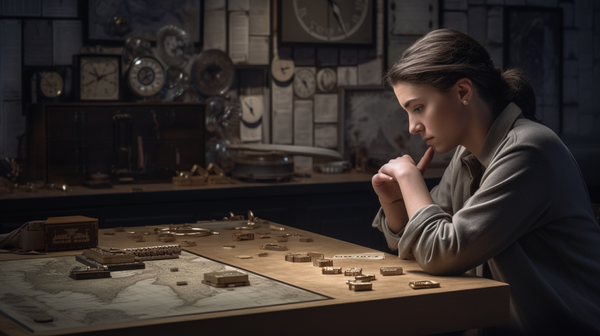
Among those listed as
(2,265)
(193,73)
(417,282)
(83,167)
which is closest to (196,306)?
(417,282)

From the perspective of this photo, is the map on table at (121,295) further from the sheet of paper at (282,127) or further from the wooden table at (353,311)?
the sheet of paper at (282,127)

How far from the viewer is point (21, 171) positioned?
4469mm

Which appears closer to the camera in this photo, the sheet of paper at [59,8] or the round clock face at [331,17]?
the sheet of paper at [59,8]

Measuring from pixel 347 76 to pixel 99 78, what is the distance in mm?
1845

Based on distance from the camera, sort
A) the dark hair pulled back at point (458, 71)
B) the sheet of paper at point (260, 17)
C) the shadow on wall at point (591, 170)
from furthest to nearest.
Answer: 1. the sheet of paper at point (260, 17)
2. the shadow on wall at point (591, 170)
3. the dark hair pulled back at point (458, 71)

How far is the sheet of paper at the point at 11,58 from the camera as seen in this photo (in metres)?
4.55

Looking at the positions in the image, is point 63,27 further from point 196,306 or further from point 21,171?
point 196,306

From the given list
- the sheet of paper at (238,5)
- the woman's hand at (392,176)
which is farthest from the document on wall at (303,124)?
the woman's hand at (392,176)

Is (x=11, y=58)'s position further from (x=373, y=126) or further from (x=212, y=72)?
(x=373, y=126)

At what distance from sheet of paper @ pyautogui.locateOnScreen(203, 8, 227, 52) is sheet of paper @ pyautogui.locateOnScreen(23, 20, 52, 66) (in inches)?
39.2

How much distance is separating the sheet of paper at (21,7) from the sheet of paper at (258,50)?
138 centimetres

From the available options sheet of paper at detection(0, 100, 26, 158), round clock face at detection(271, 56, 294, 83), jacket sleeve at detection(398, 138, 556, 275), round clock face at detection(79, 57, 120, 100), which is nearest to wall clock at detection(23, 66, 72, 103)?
sheet of paper at detection(0, 100, 26, 158)

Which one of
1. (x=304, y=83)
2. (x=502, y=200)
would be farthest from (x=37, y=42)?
(x=502, y=200)

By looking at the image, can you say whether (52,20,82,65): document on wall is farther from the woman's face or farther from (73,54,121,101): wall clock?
the woman's face
